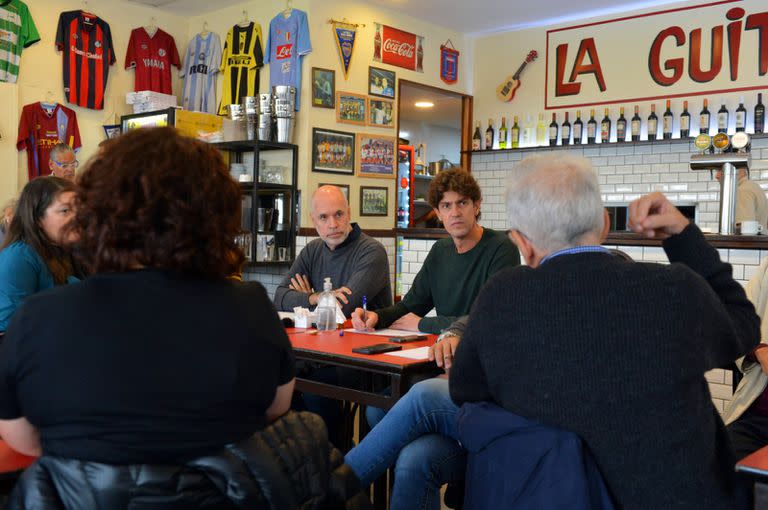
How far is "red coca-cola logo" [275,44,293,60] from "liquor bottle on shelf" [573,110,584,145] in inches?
120

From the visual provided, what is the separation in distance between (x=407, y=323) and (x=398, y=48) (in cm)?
484

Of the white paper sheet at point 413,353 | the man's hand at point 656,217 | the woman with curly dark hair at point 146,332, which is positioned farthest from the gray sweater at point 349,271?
the woman with curly dark hair at point 146,332

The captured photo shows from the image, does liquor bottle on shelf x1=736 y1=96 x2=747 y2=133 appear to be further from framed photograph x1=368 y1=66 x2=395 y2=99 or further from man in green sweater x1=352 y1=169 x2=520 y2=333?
man in green sweater x1=352 y1=169 x2=520 y2=333

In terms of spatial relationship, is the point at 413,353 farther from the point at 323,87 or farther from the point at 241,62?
the point at 241,62

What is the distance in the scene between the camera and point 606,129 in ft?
24.9

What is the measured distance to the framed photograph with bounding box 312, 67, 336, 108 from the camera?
6859 mm

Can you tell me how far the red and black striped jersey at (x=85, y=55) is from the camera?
6.89 meters

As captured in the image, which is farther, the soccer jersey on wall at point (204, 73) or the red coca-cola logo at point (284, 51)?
the soccer jersey on wall at point (204, 73)

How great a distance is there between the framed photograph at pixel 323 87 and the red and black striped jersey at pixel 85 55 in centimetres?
207

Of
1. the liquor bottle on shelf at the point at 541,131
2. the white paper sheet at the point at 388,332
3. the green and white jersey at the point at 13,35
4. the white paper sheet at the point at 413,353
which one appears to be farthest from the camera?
the liquor bottle on shelf at the point at 541,131

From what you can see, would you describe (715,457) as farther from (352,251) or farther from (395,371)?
(352,251)

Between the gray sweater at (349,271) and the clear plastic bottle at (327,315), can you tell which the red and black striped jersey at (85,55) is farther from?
the clear plastic bottle at (327,315)

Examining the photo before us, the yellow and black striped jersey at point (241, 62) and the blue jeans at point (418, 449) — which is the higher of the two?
the yellow and black striped jersey at point (241, 62)

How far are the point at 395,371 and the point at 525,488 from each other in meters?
0.97
